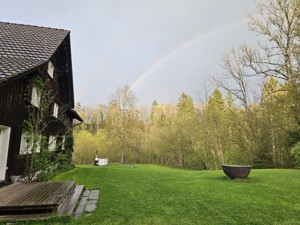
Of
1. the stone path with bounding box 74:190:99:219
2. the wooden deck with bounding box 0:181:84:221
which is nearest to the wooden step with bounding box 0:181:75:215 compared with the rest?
the wooden deck with bounding box 0:181:84:221

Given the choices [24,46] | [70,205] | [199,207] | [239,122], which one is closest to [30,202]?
[70,205]

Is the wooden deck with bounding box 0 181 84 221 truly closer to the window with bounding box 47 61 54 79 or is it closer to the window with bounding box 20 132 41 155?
the window with bounding box 20 132 41 155

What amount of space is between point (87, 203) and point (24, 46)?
7325 millimetres

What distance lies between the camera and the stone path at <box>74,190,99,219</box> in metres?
5.39

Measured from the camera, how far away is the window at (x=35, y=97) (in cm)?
975

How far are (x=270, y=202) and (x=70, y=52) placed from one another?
43.0ft

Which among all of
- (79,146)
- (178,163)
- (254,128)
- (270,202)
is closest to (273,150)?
(254,128)

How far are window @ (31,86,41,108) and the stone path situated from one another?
4.73 m

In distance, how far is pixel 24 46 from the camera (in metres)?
9.69

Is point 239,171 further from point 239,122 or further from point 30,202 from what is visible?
point 239,122

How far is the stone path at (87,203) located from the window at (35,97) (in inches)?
186

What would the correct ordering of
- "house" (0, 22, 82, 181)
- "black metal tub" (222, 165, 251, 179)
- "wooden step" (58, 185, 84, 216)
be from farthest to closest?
"black metal tub" (222, 165, 251, 179) < "house" (0, 22, 82, 181) < "wooden step" (58, 185, 84, 216)

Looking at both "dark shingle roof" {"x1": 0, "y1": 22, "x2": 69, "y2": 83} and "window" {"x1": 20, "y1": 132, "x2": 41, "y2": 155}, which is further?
"window" {"x1": 20, "y1": 132, "x2": 41, "y2": 155}

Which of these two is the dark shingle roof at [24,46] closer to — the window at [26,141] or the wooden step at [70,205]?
the window at [26,141]
